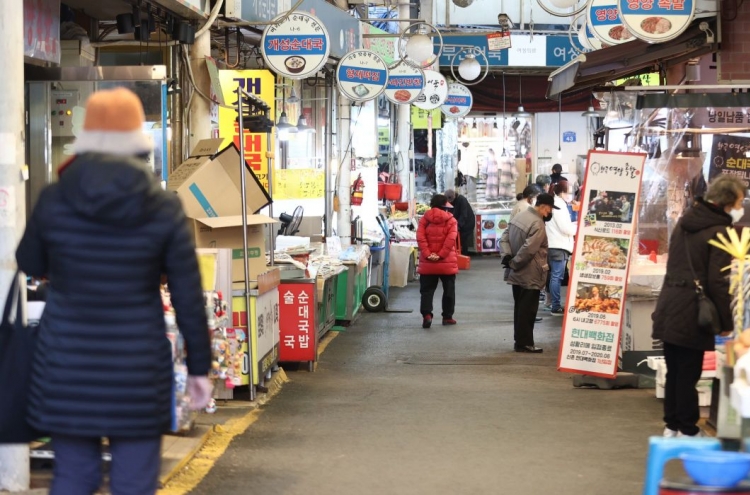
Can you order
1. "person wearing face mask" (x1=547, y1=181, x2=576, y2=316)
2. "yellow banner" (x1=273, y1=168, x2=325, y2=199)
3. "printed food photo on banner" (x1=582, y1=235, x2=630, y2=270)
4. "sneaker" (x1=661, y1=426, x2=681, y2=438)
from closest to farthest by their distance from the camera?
1. "sneaker" (x1=661, y1=426, x2=681, y2=438)
2. "printed food photo on banner" (x1=582, y1=235, x2=630, y2=270)
3. "person wearing face mask" (x1=547, y1=181, x2=576, y2=316)
4. "yellow banner" (x1=273, y1=168, x2=325, y2=199)

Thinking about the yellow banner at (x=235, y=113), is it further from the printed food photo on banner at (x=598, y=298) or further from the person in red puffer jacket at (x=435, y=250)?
the printed food photo on banner at (x=598, y=298)

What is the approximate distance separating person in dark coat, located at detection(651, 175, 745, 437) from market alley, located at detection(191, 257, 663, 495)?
2.29ft

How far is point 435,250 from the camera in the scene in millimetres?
15711

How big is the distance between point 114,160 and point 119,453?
110 cm

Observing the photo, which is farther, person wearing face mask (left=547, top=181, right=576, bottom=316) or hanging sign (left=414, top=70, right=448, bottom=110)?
hanging sign (left=414, top=70, right=448, bottom=110)

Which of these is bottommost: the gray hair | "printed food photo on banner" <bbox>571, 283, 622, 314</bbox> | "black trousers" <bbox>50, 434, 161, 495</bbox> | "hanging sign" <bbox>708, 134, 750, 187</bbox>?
"printed food photo on banner" <bbox>571, 283, 622, 314</bbox>

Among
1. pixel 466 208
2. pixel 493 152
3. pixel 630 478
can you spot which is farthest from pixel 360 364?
pixel 493 152

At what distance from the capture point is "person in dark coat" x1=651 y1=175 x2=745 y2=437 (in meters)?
7.50

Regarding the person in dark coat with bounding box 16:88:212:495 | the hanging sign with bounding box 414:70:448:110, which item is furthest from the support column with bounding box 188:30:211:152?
the hanging sign with bounding box 414:70:448:110

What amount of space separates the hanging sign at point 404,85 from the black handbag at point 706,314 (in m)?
11.8

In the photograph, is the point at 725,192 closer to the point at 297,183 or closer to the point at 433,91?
the point at 297,183

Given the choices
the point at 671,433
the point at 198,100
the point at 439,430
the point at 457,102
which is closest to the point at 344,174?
the point at 457,102

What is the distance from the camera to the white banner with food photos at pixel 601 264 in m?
10.0

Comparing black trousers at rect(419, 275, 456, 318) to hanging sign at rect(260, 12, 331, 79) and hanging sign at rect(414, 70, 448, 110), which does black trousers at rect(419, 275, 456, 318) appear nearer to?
hanging sign at rect(260, 12, 331, 79)
